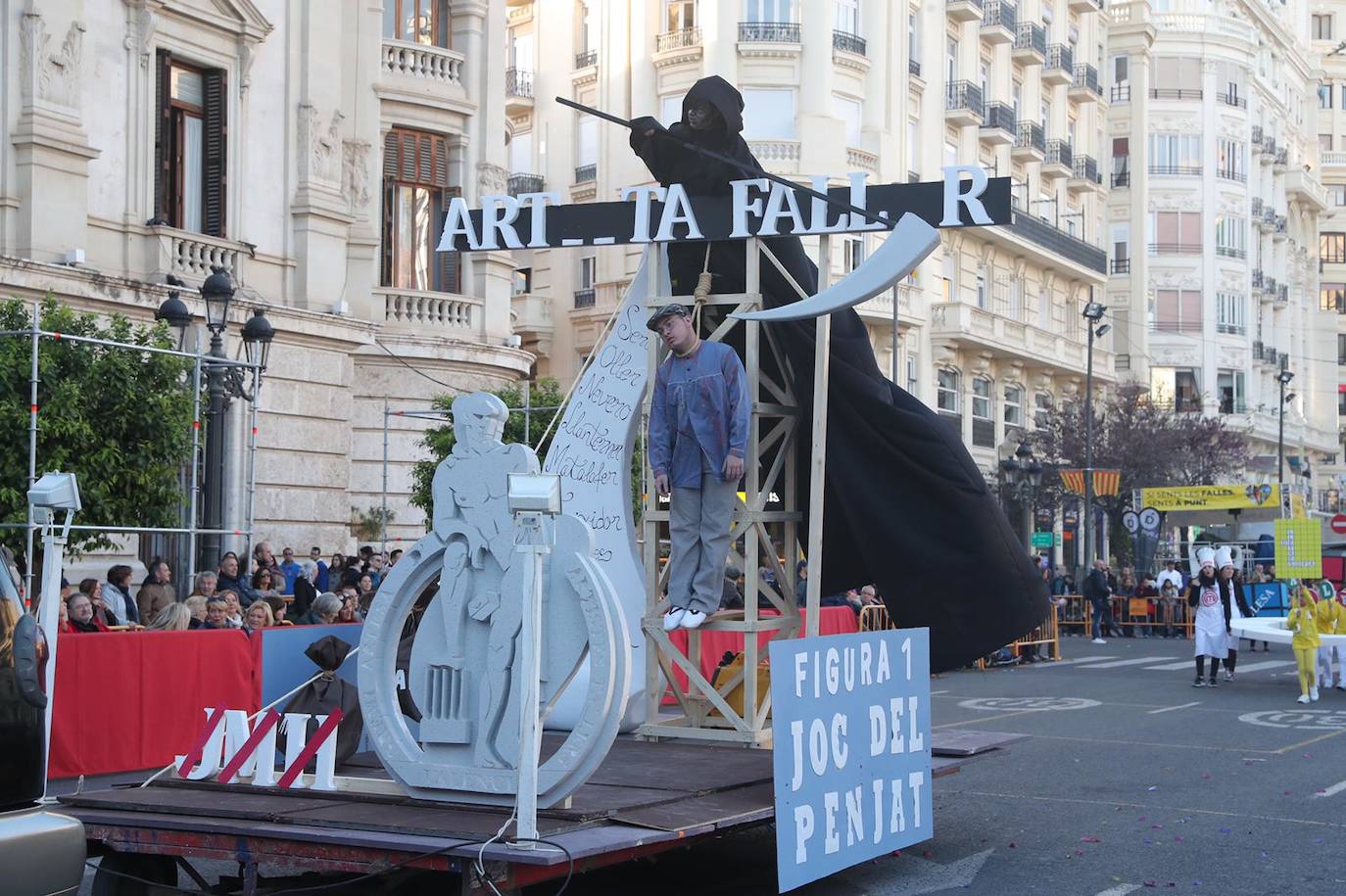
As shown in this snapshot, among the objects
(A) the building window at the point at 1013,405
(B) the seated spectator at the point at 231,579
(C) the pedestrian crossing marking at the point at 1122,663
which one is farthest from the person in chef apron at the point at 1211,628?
(A) the building window at the point at 1013,405

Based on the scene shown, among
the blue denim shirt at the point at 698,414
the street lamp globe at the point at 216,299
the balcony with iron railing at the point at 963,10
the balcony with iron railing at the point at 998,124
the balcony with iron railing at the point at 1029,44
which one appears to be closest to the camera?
the blue denim shirt at the point at 698,414

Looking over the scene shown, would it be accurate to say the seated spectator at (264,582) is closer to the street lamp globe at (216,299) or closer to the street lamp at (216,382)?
the street lamp at (216,382)

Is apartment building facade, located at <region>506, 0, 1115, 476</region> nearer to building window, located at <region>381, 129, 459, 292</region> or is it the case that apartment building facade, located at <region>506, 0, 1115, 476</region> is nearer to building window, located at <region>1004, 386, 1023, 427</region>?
building window, located at <region>1004, 386, 1023, 427</region>

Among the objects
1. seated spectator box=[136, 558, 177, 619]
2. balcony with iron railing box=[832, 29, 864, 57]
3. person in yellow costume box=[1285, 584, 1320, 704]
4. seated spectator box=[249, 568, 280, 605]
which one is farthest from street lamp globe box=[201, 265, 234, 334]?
balcony with iron railing box=[832, 29, 864, 57]

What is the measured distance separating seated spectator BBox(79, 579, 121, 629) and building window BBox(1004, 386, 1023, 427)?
41.1 meters

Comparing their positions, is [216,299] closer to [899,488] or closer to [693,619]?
[693,619]

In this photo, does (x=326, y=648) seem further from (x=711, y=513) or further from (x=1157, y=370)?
(x=1157, y=370)

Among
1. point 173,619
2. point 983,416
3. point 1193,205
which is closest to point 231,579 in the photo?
point 173,619

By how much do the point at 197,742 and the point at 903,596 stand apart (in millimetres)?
4288

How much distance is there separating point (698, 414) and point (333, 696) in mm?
2685

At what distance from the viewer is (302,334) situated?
24.3 meters

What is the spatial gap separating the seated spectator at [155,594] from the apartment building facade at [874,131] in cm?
2481

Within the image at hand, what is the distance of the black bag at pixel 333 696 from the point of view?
9750 millimetres

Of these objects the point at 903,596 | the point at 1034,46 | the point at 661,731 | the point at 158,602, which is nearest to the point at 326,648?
the point at 661,731
